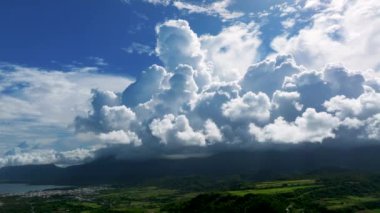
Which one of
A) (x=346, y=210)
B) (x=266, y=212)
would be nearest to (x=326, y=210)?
(x=346, y=210)

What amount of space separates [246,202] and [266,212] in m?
15.6

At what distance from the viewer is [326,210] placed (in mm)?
195875

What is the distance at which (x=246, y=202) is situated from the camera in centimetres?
19612

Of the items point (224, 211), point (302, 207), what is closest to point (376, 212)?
point (302, 207)

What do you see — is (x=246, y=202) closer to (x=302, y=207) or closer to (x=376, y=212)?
(x=302, y=207)

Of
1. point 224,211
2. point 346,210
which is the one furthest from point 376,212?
point 224,211

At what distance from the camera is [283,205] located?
19275 cm

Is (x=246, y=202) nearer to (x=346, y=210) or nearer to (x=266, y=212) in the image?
(x=266, y=212)

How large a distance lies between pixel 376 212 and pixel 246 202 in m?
51.5

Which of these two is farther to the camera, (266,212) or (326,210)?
(326,210)

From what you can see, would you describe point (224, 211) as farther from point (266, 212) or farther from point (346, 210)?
point (346, 210)

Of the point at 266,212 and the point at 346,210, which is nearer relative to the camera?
the point at 266,212

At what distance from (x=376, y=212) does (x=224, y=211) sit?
6042 centimetres

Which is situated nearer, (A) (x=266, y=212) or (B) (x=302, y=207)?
(A) (x=266, y=212)
